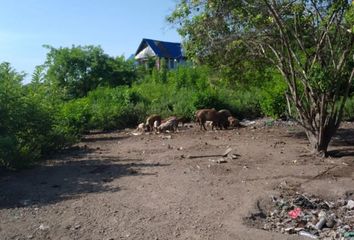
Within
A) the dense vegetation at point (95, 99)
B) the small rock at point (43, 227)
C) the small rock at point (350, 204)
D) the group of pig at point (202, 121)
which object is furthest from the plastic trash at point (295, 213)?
the group of pig at point (202, 121)

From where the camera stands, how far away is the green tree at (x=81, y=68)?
1004 inches

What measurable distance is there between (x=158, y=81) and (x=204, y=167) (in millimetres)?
18182

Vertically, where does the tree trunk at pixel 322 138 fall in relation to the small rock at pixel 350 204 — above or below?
above

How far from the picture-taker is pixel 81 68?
85.6 ft

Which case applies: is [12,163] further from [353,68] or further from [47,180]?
[353,68]

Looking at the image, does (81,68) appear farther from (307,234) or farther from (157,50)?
(307,234)

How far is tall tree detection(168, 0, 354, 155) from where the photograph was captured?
8.01m

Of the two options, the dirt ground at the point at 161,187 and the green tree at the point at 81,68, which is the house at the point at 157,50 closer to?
the green tree at the point at 81,68

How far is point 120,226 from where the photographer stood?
5.05 meters

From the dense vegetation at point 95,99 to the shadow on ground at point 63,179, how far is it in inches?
18.7

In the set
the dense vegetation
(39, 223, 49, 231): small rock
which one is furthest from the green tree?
(39, 223, 49, 231): small rock

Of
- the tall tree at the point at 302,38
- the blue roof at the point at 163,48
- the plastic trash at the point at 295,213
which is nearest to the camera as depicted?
the plastic trash at the point at 295,213

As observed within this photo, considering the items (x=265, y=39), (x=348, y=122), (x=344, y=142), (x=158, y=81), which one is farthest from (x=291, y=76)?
(x=158, y=81)

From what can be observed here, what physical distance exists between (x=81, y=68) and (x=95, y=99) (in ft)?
22.6
